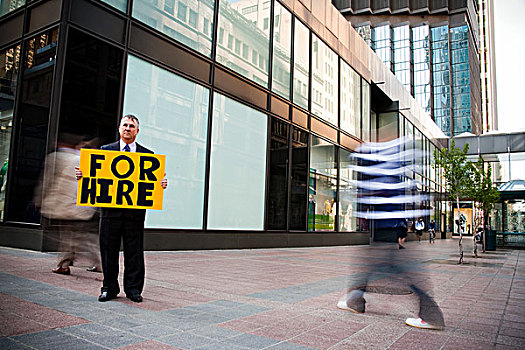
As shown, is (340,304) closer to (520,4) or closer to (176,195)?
(520,4)

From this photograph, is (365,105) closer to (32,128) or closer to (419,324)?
(32,128)

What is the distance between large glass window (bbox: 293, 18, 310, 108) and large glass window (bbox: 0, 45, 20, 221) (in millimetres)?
10144

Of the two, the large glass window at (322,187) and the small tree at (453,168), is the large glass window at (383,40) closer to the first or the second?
the large glass window at (322,187)

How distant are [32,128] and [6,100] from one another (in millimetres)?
1685

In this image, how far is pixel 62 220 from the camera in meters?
6.07

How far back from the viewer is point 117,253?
464 cm

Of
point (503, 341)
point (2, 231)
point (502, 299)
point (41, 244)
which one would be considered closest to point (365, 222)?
point (503, 341)

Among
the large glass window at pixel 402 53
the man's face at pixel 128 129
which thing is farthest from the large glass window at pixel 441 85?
the man's face at pixel 128 129

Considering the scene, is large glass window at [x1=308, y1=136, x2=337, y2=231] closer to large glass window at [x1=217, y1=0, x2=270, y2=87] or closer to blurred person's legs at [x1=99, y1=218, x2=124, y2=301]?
large glass window at [x1=217, y1=0, x2=270, y2=87]

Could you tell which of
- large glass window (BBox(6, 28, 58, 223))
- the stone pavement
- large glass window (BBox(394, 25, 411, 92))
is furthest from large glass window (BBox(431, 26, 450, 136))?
large glass window (BBox(6, 28, 58, 223))

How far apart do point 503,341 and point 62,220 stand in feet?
18.4

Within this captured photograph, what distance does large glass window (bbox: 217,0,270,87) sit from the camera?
45.1ft

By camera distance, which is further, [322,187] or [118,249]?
[322,187]

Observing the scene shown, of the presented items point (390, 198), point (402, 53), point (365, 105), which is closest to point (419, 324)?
point (390, 198)
